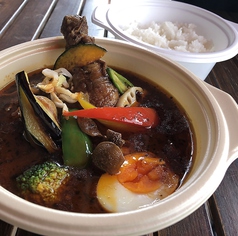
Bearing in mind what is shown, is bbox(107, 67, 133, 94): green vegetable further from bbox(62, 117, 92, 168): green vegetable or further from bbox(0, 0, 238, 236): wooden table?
bbox(0, 0, 238, 236): wooden table

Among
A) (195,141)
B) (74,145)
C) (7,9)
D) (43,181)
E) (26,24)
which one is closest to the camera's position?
(43,181)

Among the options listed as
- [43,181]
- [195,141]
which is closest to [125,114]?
[195,141]

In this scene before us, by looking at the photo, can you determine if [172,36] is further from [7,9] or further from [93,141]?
[7,9]

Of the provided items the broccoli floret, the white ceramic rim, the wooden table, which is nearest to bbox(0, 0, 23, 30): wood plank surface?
the wooden table

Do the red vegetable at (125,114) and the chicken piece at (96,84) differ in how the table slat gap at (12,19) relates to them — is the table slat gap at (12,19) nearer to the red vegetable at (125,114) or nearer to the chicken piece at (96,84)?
the chicken piece at (96,84)

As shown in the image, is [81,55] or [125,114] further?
[81,55]

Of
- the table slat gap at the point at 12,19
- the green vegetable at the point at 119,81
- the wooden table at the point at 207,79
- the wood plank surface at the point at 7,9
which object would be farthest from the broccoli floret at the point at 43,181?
the wood plank surface at the point at 7,9

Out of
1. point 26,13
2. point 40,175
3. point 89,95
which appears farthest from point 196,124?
point 26,13

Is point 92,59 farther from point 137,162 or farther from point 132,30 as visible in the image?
point 132,30
